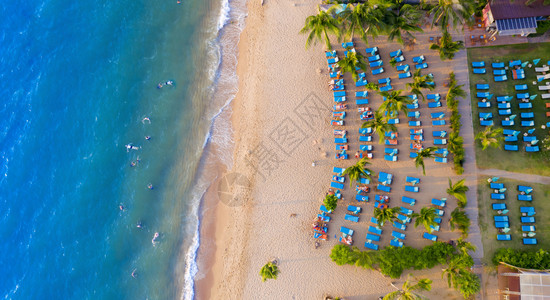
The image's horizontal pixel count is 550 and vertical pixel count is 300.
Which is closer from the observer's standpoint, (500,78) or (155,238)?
(500,78)

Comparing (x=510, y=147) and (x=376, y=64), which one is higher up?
(x=376, y=64)

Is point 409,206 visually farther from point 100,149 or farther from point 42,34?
point 42,34

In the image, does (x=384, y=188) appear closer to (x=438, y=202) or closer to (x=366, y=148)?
(x=366, y=148)

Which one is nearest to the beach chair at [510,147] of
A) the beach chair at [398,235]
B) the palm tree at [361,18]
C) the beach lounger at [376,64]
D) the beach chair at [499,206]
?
the beach chair at [499,206]

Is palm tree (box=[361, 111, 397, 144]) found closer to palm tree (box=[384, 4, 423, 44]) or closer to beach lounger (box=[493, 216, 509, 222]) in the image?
palm tree (box=[384, 4, 423, 44])

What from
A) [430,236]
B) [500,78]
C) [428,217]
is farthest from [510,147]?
[430,236]

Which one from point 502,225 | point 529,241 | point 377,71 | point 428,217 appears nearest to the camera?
point 428,217

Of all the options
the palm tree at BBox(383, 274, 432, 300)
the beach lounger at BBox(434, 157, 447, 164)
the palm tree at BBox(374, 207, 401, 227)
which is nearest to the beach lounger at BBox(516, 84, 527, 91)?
the beach lounger at BBox(434, 157, 447, 164)
